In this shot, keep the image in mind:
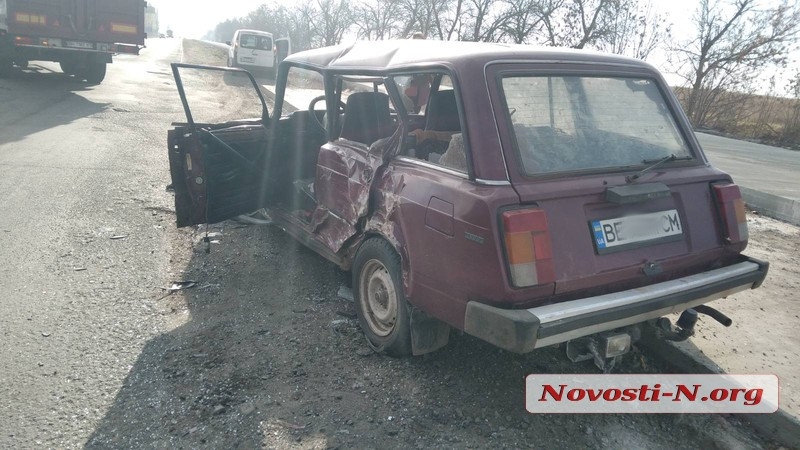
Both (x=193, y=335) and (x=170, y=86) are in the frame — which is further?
(x=170, y=86)

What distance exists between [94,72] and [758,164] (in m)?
16.2

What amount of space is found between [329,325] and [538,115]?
1.98 metres

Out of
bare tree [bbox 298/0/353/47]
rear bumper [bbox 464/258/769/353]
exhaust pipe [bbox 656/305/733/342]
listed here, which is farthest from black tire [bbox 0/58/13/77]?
bare tree [bbox 298/0/353/47]

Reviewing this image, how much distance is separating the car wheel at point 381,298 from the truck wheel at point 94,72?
14.4 m

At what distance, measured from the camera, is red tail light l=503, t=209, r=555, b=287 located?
2.44 meters

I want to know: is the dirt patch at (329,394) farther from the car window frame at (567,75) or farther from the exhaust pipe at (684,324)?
the car window frame at (567,75)

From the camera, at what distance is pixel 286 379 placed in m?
3.15

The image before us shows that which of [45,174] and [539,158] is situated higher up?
[539,158]

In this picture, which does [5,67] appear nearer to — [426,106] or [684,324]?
[426,106]

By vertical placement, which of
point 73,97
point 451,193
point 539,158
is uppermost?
point 539,158

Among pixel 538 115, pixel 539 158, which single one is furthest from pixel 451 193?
pixel 538 115

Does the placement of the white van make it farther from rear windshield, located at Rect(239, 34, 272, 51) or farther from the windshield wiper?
the windshield wiper

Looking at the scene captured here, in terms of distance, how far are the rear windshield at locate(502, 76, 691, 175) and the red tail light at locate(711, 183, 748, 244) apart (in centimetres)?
29

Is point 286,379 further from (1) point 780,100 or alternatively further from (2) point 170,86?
(1) point 780,100
